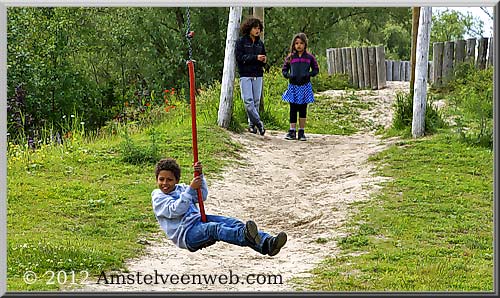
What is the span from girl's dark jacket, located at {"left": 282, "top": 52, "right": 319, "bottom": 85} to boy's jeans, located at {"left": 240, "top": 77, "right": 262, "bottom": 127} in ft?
0.77

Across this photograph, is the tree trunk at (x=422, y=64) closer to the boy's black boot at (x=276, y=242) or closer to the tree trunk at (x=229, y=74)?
the tree trunk at (x=229, y=74)

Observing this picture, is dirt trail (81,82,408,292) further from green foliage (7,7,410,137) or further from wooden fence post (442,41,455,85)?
wooden fence post (442,41,455,85)

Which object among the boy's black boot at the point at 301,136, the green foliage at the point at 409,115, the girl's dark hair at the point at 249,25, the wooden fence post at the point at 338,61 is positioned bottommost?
the green foliage at the point at 409,115

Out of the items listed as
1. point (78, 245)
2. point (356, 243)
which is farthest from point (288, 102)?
point (78, 245)

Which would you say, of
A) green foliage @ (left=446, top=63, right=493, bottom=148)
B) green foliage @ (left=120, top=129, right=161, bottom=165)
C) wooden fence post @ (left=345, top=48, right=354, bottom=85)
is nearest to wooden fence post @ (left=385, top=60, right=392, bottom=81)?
wooden fence post @ (left=345, top=48, right=354, bottom=85)

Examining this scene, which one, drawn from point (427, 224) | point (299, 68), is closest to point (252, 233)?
point (427, 224)

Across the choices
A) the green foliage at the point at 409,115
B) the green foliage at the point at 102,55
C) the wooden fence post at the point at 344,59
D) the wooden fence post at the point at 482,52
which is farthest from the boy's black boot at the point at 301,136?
the wooden fence post at the point at 344,59

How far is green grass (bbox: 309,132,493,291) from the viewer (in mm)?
5512

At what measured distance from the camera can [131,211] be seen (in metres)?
5.82

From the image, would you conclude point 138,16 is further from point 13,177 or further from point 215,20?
point 13,177

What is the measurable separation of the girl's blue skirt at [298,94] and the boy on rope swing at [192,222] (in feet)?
6.02

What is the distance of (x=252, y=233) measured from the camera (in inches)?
203

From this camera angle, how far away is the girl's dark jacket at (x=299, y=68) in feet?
22.0

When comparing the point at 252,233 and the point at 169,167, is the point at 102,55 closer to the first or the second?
the point at 169,167
